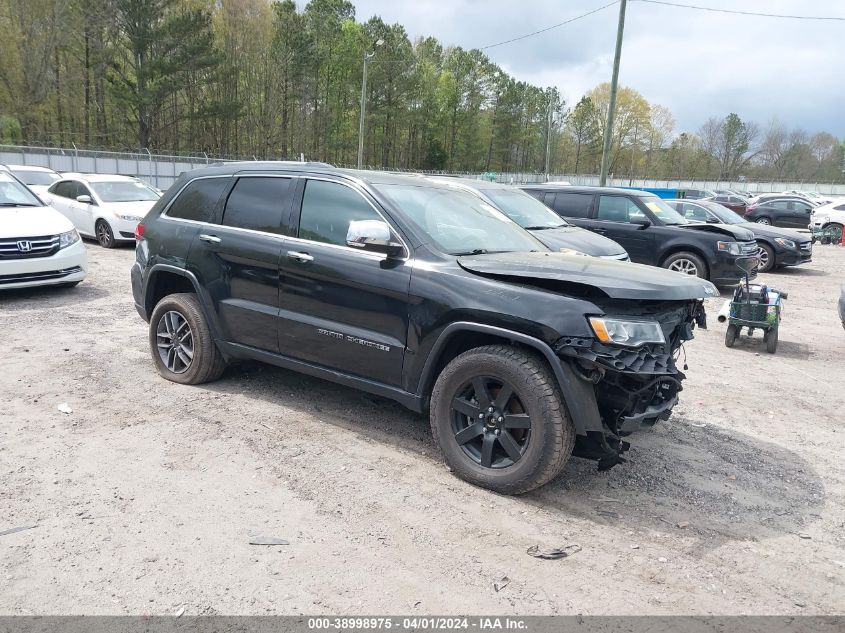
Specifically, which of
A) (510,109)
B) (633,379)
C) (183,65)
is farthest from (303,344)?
(510,109)

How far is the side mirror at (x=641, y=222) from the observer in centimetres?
1207

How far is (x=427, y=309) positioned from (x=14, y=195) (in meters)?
8.24

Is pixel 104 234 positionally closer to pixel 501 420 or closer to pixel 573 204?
pixel 573 204

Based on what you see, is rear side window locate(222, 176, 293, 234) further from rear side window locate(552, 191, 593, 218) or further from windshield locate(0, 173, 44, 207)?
rear side window locate(552, 191, 593, 218)

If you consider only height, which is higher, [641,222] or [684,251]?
[641,222]

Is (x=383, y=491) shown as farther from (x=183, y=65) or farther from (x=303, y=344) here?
(x=183, y=65)

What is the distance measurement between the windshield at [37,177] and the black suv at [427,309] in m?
13.2

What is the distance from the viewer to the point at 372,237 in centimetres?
398

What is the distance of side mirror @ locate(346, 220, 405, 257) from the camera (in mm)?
3988

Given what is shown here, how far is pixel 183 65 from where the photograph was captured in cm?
4109

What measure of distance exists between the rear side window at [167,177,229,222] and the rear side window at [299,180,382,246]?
1.02 m

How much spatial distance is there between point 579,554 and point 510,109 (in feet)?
264

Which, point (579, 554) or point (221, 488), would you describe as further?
point (221, 488)

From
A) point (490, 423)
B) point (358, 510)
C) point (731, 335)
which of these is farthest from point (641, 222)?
point (358, 510)
